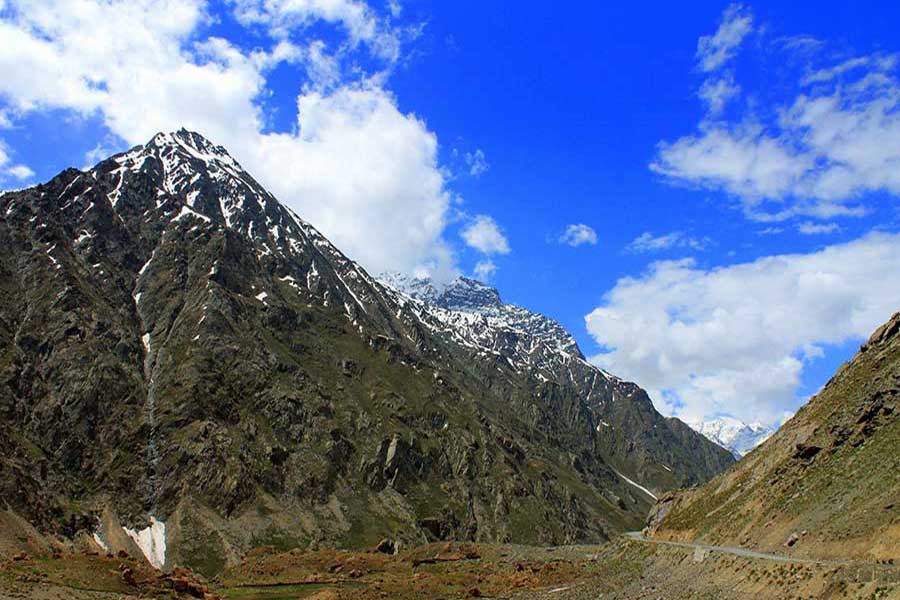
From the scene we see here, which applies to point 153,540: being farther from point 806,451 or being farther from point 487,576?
point 806,451

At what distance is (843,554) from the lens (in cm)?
4678

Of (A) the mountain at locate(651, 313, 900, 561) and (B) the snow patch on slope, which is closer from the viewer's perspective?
(A) the mountain at locate(651, 313, 900, 561)

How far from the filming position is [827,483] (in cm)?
6094

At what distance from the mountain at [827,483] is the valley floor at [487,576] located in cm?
450

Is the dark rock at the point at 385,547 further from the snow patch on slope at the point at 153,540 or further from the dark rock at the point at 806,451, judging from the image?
the dark rock at the point at 806,451

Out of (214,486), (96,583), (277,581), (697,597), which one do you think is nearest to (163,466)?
(214,486)

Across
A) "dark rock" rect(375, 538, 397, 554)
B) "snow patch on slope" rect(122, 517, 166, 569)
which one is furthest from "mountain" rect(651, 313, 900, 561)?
"snow patch on slope" rect(122, 517, 166, 569)

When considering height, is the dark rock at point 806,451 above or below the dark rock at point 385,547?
above

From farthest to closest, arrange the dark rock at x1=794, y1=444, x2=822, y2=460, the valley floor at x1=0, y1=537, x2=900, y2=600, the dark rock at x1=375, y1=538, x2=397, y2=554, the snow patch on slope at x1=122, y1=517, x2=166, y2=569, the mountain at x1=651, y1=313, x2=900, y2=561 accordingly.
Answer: the snow patch on slope at x1=122, y1=517, x2=166, y2=569, the dark rock at x1=375, y1=538, x2=397, y2=554, the dark rock at x1=794, y1=444, x2=822, y2=460, the mountain at x1=651, y1=313, x2=900, y2=561, the valley floor at x1=0, y1=537, x2=900, y2=600

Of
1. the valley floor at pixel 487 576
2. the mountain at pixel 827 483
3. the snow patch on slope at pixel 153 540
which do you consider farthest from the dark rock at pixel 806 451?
the snow patch on slope at pixel 153 540

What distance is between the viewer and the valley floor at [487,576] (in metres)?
42.2

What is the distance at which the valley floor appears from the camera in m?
42.2

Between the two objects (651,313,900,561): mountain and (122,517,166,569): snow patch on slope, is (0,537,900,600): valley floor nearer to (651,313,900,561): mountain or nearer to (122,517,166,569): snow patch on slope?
(651,313,900,561): mountain

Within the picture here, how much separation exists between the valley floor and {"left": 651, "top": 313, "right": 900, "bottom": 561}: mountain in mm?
4505
